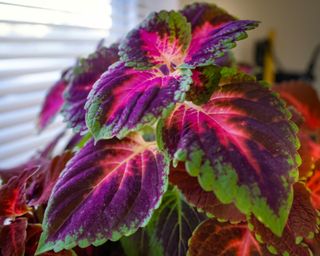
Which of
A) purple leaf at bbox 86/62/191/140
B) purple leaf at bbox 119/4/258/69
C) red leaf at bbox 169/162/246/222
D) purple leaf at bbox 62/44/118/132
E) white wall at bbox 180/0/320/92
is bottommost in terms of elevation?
white wall at bbox 180/0/320/92

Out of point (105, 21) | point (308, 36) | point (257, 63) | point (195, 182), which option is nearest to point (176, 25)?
point (195, 182)

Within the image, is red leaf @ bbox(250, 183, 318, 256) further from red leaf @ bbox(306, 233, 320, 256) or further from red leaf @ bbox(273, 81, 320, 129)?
red leaf @ bbox(273, 81, 320, 129)

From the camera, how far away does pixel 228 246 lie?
0.35m

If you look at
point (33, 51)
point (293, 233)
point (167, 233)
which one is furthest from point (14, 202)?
point (33, 51)

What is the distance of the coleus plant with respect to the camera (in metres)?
0.27

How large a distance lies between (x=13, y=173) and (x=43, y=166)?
0.04 metres

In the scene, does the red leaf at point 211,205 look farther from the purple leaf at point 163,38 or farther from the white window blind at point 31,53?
the white window blind at point 31,53

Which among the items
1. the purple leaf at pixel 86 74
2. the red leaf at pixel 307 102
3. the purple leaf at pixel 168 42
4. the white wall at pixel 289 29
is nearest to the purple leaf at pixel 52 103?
the purple leaf at pixel 86 74

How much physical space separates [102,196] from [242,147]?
0.41ft

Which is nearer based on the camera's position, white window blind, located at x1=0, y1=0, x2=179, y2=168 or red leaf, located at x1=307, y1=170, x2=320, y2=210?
red leaf, located at x1=307, y1=170, x2=320, y2=210

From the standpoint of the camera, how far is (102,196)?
12.7 inches

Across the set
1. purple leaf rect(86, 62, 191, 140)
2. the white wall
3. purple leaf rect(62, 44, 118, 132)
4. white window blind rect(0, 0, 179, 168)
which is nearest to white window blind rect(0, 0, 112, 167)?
white window blind rect(0, 0, 179, 168)

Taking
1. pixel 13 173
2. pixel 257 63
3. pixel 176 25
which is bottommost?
pixel 257 63

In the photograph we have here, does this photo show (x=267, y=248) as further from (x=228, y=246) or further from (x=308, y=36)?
(x=308, y=36)
